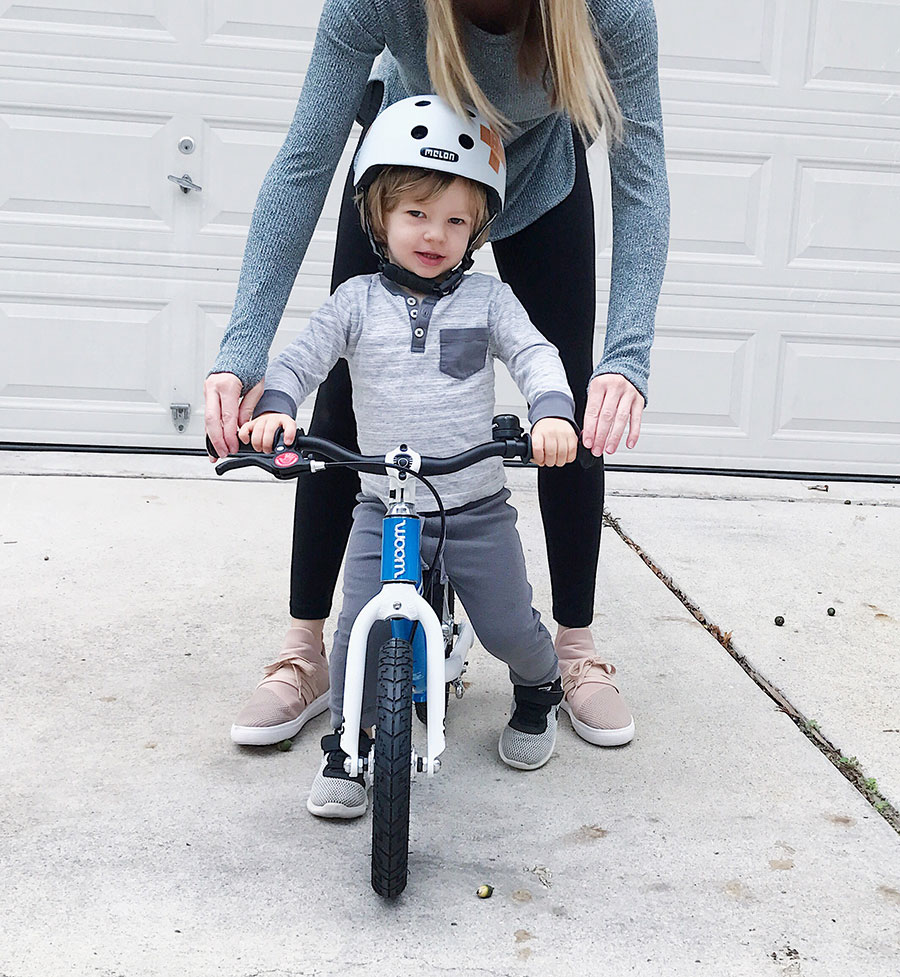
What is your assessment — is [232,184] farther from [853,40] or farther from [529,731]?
[529,731]

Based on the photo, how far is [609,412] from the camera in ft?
5.74

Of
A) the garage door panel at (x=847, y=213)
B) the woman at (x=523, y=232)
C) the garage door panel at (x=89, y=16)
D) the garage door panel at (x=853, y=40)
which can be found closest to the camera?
the woman at (x=523, y=232)

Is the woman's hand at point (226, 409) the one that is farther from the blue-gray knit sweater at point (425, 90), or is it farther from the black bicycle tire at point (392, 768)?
the black bicycle tire at point (392, 768)

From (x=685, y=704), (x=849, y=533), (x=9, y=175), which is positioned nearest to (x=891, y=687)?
(x=685, y=704)

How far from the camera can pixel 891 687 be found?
8.49ft

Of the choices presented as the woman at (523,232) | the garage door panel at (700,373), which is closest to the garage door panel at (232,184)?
the garage door panel at (700,373)

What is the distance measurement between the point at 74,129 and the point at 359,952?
342 cm

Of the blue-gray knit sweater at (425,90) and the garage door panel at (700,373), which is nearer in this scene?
the blue-gray knit sweater at (425,90)

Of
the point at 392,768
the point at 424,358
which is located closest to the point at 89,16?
the point at 424,358

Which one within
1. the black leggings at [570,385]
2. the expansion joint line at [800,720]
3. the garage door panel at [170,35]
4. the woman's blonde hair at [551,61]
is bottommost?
the expansion joint line at [800,720]

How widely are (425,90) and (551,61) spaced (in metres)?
0.30

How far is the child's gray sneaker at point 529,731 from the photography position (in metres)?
2.14

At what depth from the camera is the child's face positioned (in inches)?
74.9

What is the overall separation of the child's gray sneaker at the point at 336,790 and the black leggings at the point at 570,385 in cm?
48
